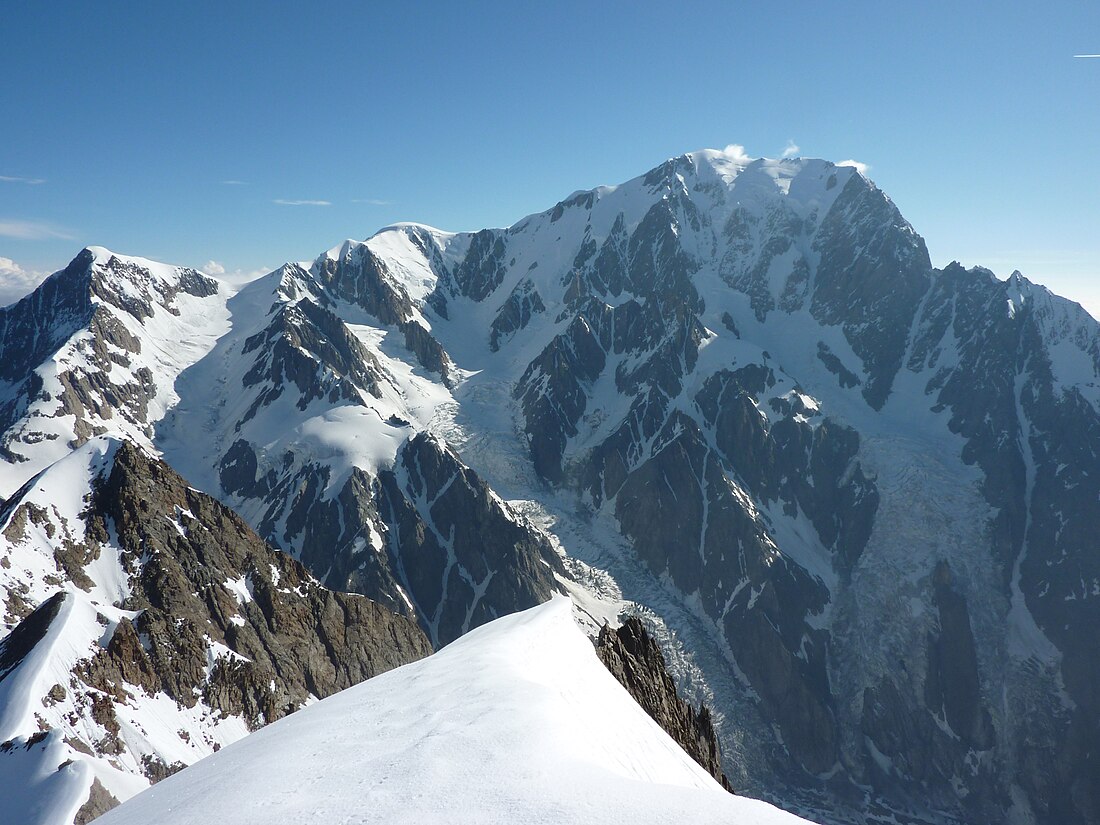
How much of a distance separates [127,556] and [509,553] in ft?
238

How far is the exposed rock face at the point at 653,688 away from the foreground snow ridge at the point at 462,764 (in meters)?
5.73

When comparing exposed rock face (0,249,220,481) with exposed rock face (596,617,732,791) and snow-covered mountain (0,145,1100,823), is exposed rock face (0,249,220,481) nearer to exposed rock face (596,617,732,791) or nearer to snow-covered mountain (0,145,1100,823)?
snow-covered mountain (0,145,1100,823)

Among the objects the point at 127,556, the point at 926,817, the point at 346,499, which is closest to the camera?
the point at 127,556

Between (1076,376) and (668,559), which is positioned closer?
(668,559)

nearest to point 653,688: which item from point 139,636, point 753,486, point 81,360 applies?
point 139,636

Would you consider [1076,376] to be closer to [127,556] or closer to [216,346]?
[127,556]

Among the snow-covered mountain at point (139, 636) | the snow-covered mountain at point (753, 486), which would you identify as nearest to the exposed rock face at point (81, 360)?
the snow-covered mountain at point (753, 486)

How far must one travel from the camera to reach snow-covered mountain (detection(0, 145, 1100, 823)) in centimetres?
11369

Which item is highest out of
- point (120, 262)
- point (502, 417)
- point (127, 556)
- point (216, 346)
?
A: point (120, 262)

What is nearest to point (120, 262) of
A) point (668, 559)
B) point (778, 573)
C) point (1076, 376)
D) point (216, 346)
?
point (216, 346)

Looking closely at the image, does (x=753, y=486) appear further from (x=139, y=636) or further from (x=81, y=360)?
(x=81, y=360)

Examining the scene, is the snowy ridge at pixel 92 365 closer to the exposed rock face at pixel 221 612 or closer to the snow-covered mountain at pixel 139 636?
the exposed rock face at pixel 221 612

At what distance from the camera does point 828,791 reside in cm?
10700

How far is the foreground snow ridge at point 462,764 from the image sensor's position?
11719mm
